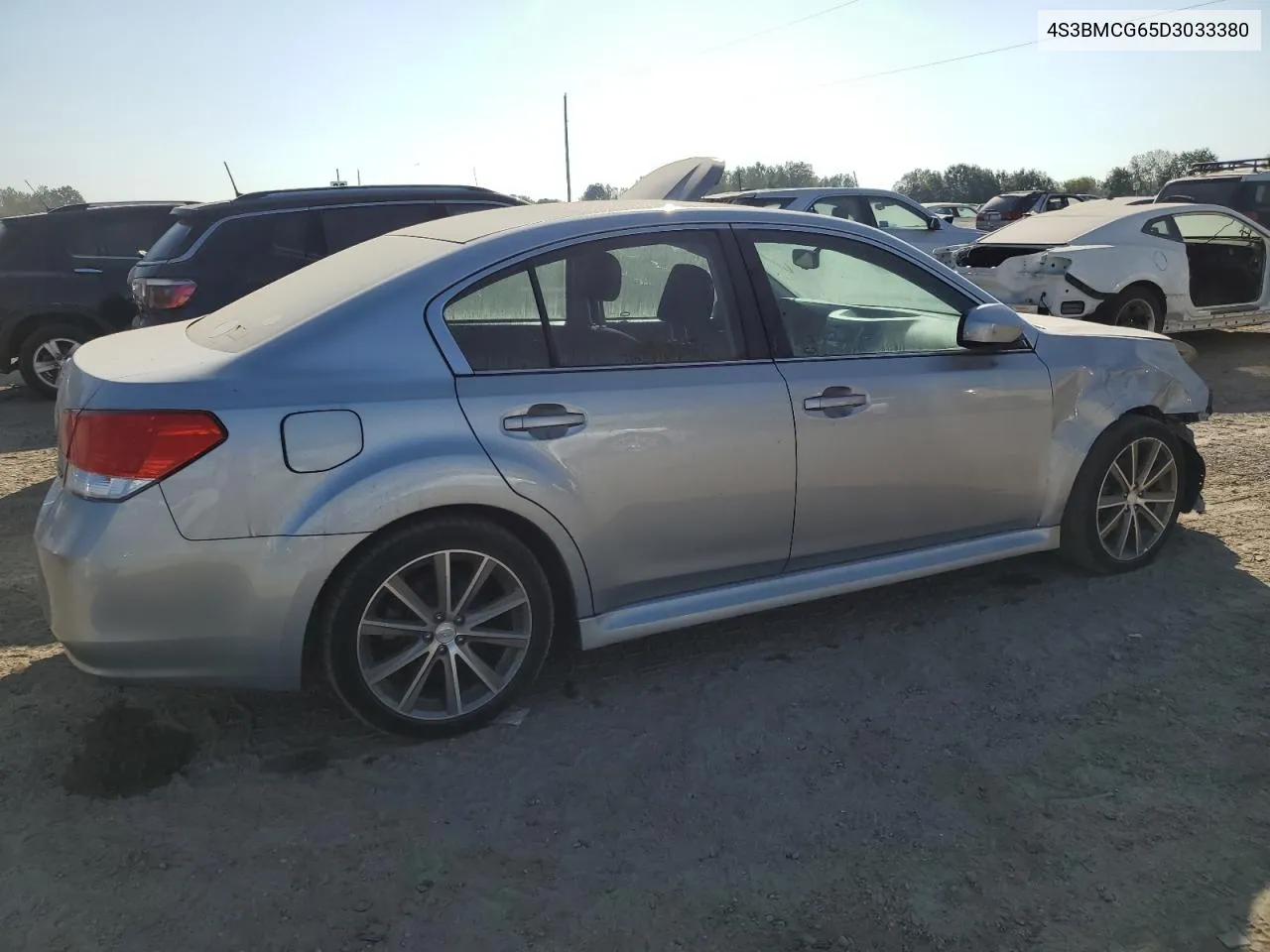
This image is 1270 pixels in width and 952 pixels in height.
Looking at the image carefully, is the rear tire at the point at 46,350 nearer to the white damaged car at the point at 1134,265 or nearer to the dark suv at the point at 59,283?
the dark suv at the point at 59,283

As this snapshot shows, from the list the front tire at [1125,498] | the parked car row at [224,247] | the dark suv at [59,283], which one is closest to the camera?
the front tire at [1125,498]

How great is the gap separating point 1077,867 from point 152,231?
9826 millimetres

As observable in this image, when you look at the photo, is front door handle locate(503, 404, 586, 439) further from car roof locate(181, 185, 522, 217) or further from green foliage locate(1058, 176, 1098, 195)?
green foliage locate(1058, 176, 1098, 195)

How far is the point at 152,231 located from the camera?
9.64 meters

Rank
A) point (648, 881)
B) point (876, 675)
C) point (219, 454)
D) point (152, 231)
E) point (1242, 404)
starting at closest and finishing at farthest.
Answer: point (648, 881)
point (219, 454)
point (876, 675)
point (1242, 404)
point (152, 231)

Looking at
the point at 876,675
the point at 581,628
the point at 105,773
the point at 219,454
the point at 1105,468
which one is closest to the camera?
the point at 219,454

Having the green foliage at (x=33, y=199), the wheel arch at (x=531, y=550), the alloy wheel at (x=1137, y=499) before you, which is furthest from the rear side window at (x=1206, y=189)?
the green foliage at (x=33, y=199)

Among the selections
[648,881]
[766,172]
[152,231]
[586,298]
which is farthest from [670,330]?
[766,172]

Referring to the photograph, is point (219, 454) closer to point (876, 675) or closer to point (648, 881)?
point (648, 881)

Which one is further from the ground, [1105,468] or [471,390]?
[471,390]

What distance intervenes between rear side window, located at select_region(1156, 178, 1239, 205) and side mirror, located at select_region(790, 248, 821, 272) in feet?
37.8

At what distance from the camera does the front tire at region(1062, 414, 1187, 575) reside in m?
4.25

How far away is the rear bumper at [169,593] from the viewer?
9.07 feet

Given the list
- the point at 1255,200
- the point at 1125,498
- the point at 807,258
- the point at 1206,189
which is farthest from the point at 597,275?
the point at 1206,189
